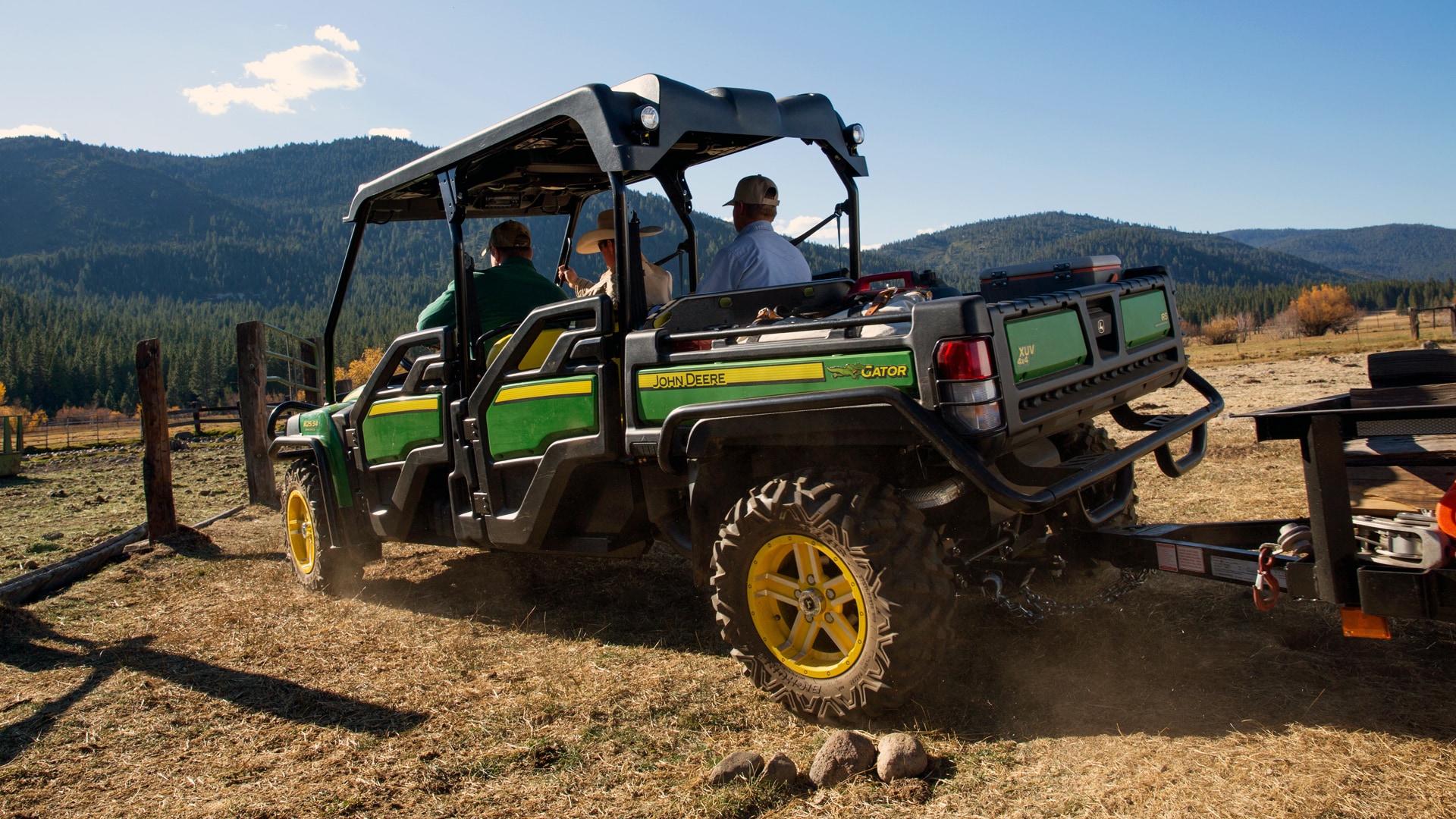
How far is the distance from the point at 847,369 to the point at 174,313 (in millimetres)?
200720

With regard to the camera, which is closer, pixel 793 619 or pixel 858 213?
pixel 793 619

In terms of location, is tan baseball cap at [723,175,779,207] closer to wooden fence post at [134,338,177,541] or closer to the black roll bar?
the black roll bar

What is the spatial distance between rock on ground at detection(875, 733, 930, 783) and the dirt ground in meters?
0.07

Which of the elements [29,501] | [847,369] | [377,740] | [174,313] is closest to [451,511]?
[377,740]

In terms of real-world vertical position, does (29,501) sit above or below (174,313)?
below

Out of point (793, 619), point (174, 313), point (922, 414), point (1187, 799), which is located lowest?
point (1187, 799)

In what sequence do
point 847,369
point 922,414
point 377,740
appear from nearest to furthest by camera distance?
point 922,414 → point 847,369 → point 377,740

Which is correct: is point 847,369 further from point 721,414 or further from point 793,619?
point 793,619

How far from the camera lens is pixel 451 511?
17.0 feet

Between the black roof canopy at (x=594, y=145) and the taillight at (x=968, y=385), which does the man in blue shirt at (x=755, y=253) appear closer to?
the black roof canopy at (x=594, y=145)

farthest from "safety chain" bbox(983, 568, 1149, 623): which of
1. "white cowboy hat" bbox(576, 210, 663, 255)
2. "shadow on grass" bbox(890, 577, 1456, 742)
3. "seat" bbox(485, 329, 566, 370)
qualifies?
"white cowboy hat" bbox(576, 210, 663, 255)

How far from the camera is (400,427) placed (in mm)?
5516

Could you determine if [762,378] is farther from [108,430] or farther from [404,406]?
[108,430]

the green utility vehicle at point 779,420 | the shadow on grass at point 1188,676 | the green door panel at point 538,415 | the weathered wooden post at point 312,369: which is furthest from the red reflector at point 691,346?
the weathered wooden post at point 312,369
